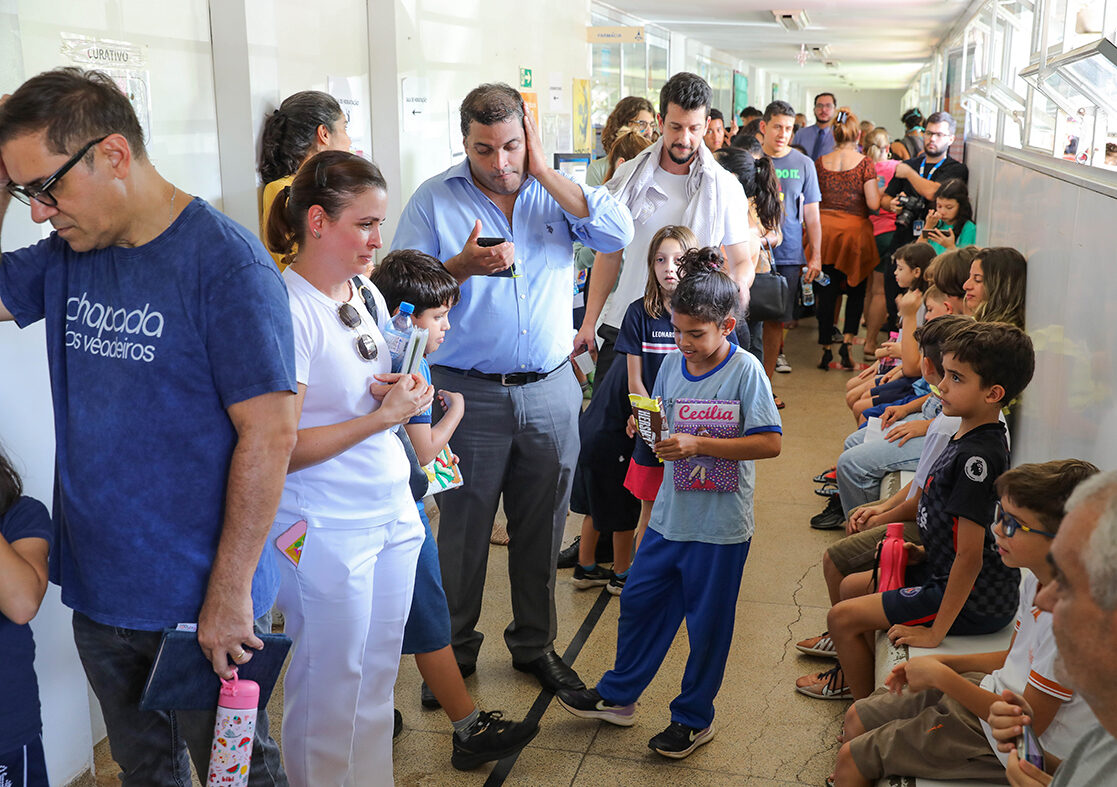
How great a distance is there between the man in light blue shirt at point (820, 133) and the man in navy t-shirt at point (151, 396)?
8.31m

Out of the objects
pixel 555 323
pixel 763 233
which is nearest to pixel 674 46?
pixel 763 233

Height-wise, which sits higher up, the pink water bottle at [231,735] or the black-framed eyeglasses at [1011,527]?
the black-framed eyeglasses at [1011,527]

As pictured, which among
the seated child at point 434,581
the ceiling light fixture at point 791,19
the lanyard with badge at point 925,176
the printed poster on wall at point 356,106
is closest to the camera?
the seated child at point 434,581

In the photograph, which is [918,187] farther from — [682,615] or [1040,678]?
[1040,678]

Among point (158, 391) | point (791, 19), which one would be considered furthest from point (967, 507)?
point (791, 19)

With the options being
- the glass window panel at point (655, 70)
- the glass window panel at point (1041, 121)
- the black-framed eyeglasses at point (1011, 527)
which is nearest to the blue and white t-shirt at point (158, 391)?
the black-framed eyeglasses at point (1011, 527)

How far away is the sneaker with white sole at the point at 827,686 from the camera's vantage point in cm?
310

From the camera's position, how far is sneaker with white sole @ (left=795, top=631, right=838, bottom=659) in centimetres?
334

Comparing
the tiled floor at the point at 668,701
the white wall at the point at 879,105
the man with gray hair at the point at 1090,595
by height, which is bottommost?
the tiled floor at the point at 668,701

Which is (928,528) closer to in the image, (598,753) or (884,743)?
(884,743)

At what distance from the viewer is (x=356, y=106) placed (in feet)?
14.7

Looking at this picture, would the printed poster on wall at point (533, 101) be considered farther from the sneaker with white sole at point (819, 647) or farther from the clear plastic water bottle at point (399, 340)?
the clear plastic water bottle at point (399, 340)

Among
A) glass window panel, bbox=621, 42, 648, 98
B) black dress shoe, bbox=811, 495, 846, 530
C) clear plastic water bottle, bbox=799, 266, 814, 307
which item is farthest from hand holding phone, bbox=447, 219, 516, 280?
glass window panel, bbox=621, 42, 648, 98

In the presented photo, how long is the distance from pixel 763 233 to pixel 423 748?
3782 mm
